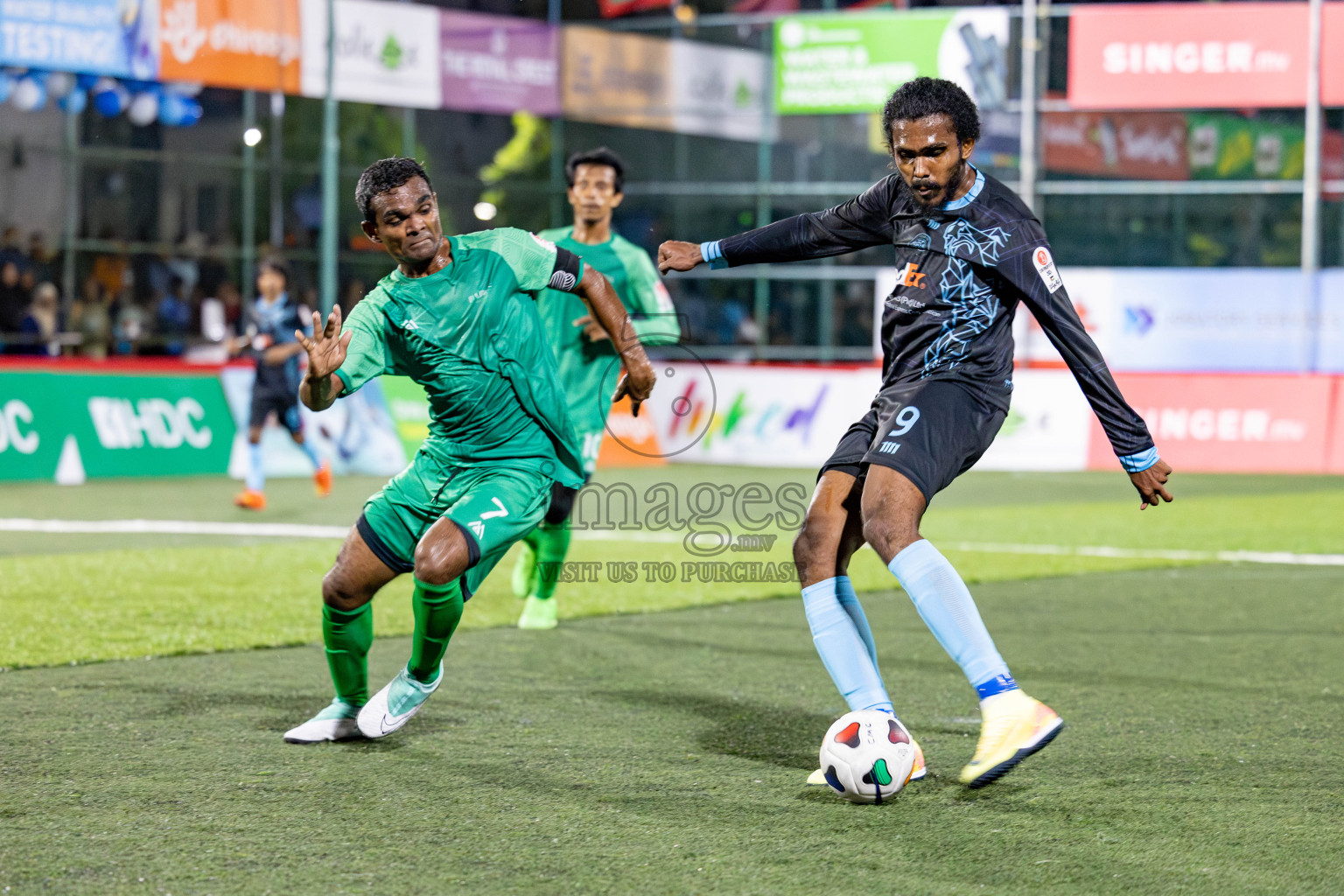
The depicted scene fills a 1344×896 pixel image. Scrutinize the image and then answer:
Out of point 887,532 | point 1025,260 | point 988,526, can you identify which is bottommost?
point 988,526

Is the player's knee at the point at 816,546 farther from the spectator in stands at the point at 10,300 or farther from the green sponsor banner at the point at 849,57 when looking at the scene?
the green sponsor banner at the point at 849,57

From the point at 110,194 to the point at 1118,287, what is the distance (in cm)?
1729

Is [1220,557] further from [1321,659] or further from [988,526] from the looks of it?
[1321,659]

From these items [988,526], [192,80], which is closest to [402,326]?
[988,526]

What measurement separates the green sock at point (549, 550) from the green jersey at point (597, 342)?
36 centimetres

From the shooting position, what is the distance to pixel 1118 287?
25031 millimetres

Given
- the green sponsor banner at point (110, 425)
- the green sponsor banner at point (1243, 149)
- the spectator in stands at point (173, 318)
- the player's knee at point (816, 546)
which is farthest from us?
the green sponsor banner at point (1243, 149)

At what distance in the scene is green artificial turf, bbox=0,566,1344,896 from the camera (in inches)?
145

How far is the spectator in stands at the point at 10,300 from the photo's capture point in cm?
2114

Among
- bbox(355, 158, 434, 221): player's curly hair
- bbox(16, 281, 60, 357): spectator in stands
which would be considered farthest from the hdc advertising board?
bbox(355, 158, 434, 221): player's curly hair

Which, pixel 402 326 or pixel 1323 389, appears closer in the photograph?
pixel 402 326

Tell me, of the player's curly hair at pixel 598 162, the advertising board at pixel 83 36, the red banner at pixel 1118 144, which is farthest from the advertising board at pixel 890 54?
the player's curly hair at pixel 598 162

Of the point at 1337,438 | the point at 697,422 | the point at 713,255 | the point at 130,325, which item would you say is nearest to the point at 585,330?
the point at 713,255

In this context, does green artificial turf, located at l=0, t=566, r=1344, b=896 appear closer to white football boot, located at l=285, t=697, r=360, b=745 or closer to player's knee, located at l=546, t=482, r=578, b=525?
white football boot, located at l=285, t=697, r=360, b=745
